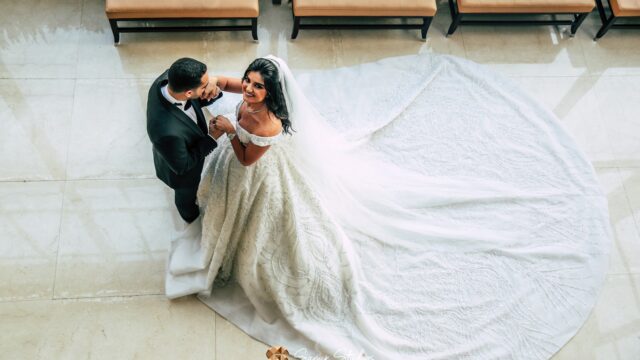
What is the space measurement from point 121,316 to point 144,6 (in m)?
2.08

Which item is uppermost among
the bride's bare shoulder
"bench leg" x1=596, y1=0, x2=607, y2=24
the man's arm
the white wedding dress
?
"bench leg" x1=596, y1=0, x2=607, y2=24

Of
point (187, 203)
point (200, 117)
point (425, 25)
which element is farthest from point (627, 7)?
point (187, 203)

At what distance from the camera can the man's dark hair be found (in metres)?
2.66

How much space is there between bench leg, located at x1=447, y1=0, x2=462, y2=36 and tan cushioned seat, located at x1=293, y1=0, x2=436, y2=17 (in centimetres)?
33

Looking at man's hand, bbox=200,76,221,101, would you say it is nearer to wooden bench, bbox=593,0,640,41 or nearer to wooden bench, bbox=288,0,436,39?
wooden bench, bbox=288,0,436,39

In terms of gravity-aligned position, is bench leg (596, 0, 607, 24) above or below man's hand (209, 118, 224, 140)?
above

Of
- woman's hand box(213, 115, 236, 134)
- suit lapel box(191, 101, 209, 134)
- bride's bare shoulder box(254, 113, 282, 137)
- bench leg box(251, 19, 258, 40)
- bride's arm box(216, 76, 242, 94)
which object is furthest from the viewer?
bench leg box(251, 19, 258, 40)

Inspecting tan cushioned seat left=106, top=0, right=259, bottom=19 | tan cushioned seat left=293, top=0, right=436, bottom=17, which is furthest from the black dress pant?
tan cushioned seat left=293, top=0, right=436, bottom=17

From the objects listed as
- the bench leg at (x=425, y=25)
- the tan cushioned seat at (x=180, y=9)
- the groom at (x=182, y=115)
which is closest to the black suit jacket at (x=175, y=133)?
the groom at (x=182, y=115)

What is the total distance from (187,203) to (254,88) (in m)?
1.14

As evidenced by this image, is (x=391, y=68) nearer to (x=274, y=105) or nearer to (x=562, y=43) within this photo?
(x=562, y=43)

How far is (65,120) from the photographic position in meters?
4.12

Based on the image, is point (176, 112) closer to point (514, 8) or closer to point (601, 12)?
point (514, 8)

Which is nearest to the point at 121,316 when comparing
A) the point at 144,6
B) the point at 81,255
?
the point at 81,255
